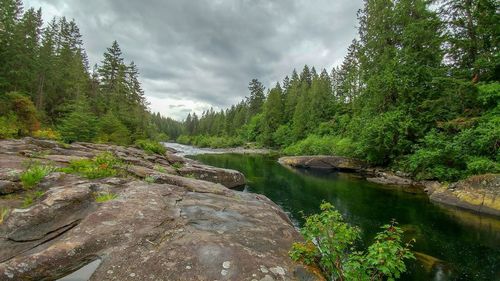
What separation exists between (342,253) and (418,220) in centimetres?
1094

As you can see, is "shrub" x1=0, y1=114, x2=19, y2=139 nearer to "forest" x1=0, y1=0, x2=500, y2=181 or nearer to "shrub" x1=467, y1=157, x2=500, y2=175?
"forest" x1=0, y1=0, x2=500, y2=181

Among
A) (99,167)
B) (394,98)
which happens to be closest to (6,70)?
(99,167)

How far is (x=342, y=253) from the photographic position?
4.87 metres

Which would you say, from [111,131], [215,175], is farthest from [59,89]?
[215,175]

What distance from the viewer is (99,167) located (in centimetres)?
905

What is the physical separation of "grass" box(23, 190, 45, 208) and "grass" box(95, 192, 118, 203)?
121 centimetres

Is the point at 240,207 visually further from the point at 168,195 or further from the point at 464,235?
the point at 464,235

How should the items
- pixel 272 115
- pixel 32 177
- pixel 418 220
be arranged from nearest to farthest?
pixel 32 177 < pixel 418 220 < pixel 272 115

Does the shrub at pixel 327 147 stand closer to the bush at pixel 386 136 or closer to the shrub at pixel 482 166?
the bush at pixel 386 136

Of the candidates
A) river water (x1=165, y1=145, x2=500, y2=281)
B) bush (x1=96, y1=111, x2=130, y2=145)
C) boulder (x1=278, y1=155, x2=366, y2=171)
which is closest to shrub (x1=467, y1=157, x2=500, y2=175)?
river water (x1=165, y1=145, x2=500, y2=281)

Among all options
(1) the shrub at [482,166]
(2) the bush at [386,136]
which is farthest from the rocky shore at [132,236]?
(2) the bush at [386,136]

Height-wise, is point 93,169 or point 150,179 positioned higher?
point 93,169

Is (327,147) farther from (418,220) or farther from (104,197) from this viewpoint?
(104,197)

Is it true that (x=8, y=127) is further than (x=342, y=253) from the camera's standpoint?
Yes
